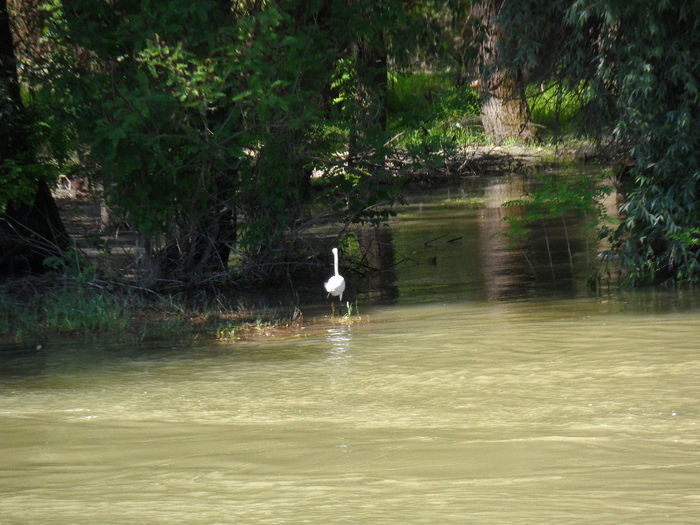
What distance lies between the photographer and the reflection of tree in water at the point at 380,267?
1330cm

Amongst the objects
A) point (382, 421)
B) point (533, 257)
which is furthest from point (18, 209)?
point (382, 421)

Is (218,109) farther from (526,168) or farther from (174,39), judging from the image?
(526,168)

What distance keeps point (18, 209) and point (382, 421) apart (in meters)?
8.14

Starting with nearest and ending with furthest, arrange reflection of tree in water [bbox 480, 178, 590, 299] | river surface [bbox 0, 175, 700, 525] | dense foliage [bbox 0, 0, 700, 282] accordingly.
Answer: river surface [bbox 0, 175, 700, 525] < dense foliage [bbox 0, 0, 700, 282] < reflection of tree in water [bbox 480, 178, 590, 299]

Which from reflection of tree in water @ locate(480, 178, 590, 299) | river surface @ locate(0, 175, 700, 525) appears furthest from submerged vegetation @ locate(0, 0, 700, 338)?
river surface @ locate(0, 175, 700, 525)

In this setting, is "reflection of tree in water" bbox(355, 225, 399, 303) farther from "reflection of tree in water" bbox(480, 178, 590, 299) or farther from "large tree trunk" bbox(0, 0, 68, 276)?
"large tree trunk" bbox(0, 0, 68, 276)

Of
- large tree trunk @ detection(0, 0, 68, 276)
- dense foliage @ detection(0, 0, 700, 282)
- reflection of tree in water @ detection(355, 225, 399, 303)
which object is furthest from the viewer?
reflection of tree in water @ detection(355, 225, 399, 303)

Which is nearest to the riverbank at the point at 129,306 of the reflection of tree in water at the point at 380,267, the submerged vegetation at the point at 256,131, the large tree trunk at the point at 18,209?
the submerged vegetation at the point at 256,131

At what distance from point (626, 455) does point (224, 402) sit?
10.1 ft

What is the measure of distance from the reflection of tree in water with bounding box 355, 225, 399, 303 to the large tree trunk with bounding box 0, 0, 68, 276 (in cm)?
408

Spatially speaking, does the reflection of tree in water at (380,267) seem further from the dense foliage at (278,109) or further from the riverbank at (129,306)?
the dense foliage at (278,109)

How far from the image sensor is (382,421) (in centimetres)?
668

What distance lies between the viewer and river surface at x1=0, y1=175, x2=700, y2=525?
489 centimetres

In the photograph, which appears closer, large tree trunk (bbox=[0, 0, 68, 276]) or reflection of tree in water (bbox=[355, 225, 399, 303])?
large tree trunk (bbox=[0, 0, 68, 276])
